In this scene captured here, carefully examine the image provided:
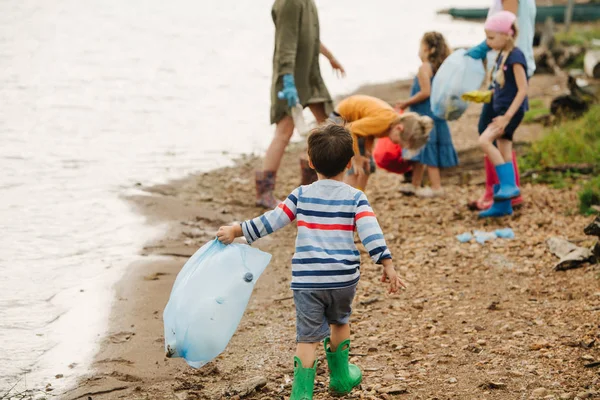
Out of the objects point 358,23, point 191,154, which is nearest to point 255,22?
point 358,23

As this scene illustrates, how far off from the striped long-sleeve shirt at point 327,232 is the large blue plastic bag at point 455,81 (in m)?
3.22

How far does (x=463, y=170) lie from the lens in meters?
7.61

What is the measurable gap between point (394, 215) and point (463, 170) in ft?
4.86

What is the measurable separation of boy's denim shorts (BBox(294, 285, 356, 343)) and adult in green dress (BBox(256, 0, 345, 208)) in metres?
3.17

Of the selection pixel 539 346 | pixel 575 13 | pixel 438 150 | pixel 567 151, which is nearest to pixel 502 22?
pixel 438 150

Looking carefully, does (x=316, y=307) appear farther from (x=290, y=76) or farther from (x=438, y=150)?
(x=438, y=150)

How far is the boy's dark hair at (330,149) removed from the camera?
3203 millimetres

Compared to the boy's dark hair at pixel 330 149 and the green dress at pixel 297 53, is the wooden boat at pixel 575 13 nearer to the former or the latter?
the green dress at pixel 297 53

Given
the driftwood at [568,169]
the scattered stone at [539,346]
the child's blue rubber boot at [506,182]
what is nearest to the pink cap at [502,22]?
the child's blue rubber boot at [506,182]

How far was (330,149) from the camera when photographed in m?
3.20

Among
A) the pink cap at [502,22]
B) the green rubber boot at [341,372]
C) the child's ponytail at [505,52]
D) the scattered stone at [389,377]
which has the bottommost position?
the scattered stone at [389,377]

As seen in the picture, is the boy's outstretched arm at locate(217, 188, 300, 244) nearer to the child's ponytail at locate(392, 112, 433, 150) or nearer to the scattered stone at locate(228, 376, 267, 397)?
the scattered stone at locate(228, 376, 267, 397)

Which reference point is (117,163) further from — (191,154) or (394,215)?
(394,215)

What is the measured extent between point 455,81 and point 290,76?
1.33 meters
